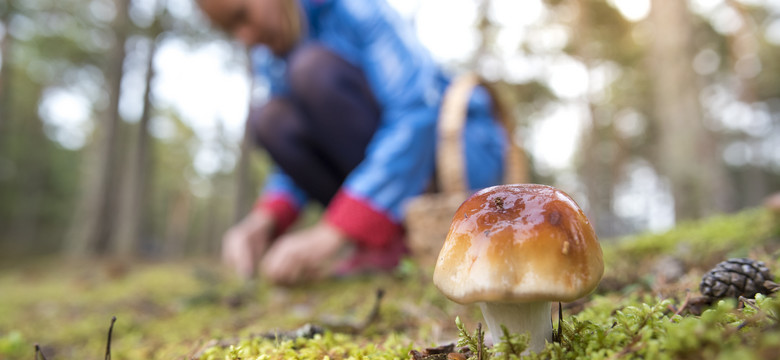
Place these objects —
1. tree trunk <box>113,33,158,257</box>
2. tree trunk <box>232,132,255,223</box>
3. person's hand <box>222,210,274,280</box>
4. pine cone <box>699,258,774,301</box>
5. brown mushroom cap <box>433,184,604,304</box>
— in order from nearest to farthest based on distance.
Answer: brown mushroom cap <box>433,184,604,304</box>, pine cone <box>699,258,774,301</box>, person's hand <box>222,210,274,280</box>, tree trunk <box>113,33,158,257</box>, tree trunk <box>232,132,255,223</box>

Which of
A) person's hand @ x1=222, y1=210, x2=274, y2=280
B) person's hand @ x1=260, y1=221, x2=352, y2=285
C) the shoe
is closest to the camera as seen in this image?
person's hand @ x1=260, y1=221, x2=352, y2=285

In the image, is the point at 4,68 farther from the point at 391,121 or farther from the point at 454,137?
the point at 454,137

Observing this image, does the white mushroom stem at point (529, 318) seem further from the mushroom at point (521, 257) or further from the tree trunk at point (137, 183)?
A: the tree trunk at point (137, 183)

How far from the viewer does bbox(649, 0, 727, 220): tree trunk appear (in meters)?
3.88

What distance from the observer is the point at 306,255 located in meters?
2.05

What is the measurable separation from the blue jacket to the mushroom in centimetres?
151

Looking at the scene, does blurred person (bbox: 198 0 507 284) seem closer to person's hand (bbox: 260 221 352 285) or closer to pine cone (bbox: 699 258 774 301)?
person's hand (bbox: 260 221 352 285)

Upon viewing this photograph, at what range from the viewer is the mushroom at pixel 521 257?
58 centimetres

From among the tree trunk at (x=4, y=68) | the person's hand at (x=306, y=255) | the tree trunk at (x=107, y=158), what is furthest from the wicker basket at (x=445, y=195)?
the tree trunk at (x=4, y=68)

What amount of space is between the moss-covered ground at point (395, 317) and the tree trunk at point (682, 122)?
6.35 feet

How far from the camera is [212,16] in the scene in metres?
2.57

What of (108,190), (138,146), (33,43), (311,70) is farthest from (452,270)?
(33,43)

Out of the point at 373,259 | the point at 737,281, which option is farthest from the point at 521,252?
the point at 373,259

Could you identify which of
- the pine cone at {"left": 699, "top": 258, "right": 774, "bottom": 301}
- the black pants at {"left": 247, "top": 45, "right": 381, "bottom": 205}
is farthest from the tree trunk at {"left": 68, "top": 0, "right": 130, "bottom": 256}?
the pine cone at {"left": 699, "top": 258, "right": 774, "bottom": 301}
